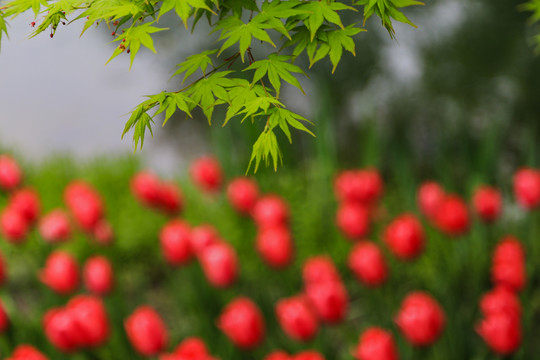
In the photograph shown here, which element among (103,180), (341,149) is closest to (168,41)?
(103,180)

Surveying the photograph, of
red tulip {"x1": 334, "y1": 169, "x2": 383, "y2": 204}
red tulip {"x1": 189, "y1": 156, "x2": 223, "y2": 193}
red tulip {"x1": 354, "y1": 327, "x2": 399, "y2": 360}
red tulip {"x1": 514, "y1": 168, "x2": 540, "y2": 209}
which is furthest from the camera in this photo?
red tulip {"x1": 189, "y1": 156, "x2": 223, "y2": 193}

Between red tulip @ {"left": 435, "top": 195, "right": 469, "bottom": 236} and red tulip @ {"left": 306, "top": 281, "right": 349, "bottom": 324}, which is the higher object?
red tulip @ {"left": 435, "top": 195, "right": 469, "bottom": 236}

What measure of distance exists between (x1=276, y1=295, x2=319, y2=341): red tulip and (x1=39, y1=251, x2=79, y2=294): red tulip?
963mm

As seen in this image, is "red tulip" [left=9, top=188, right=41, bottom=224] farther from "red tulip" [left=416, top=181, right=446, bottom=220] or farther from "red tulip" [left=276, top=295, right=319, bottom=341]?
"red tulip" [left=416, top=181, right=446, bottom=220]

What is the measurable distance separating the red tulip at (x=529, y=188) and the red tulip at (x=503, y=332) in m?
0.96

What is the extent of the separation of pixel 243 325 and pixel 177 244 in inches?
22.9

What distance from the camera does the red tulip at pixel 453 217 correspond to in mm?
2758

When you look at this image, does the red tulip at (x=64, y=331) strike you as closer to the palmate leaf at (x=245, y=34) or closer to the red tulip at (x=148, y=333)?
the red tulip at (x=148, y=333)

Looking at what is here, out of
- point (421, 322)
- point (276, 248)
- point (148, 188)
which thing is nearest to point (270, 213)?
point (276, 248)

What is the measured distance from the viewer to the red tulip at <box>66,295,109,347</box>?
2.38m

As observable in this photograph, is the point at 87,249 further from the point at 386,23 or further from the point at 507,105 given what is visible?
the point at 386,23

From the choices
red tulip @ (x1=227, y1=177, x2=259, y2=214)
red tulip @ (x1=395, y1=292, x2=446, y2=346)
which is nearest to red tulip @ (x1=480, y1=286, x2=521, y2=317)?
red tulip @ (x1=395, y1=292, x2=446, y2=346)

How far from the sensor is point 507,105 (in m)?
5.59

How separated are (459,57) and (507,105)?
0.60m
